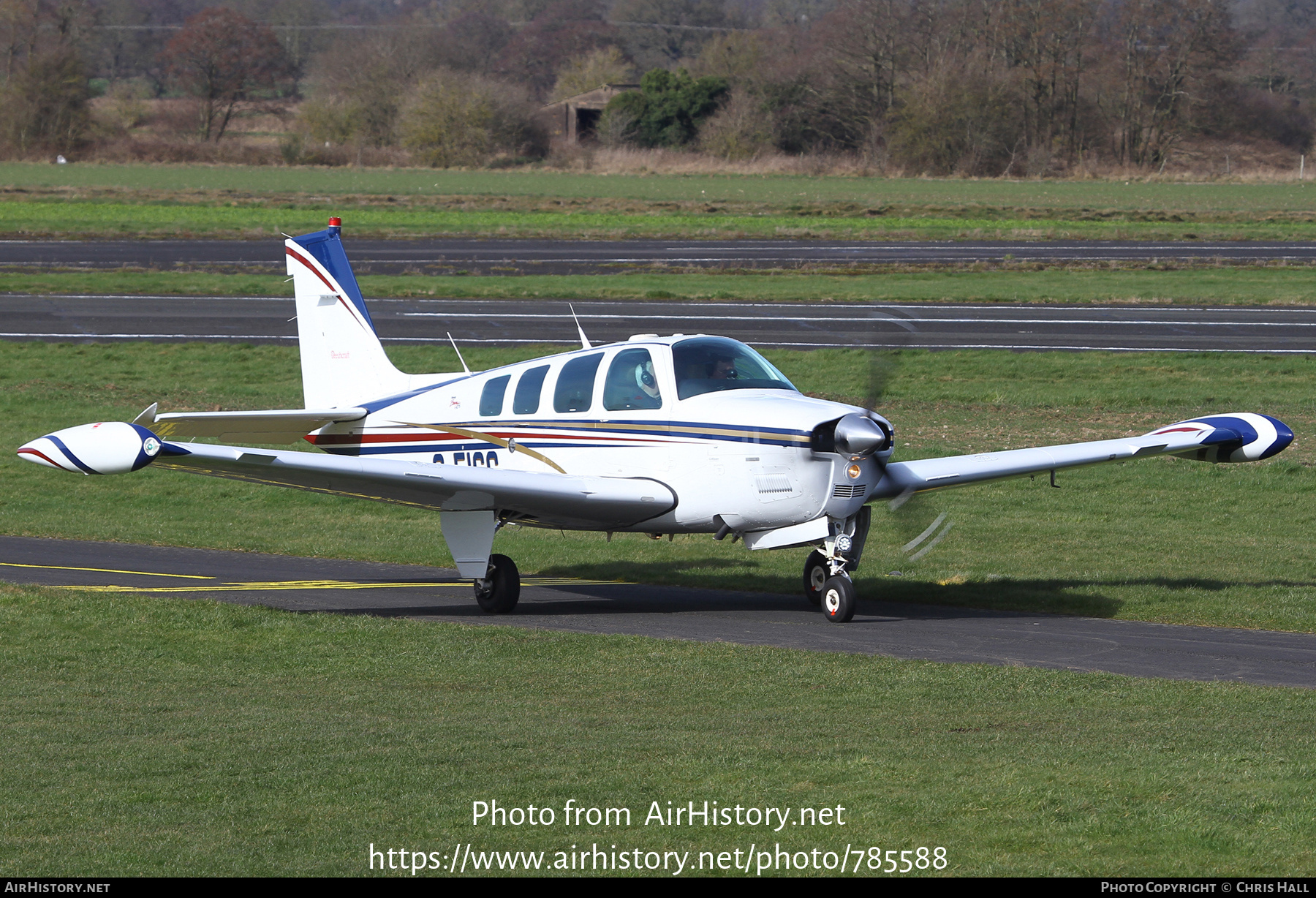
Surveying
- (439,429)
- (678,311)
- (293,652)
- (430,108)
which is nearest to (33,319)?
(678,311)

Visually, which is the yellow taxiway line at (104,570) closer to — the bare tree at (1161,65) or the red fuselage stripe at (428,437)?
the red fuselage stripe at (428,437)

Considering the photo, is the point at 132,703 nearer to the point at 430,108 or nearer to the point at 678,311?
the point at 678,311

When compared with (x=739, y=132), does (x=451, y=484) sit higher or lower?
lower

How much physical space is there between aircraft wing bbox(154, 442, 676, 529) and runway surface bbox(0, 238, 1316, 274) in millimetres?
31298

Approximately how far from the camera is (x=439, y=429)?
15.5 m

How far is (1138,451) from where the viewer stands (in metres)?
14.7

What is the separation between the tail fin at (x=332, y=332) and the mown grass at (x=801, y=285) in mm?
22004

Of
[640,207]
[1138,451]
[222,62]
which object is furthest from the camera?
[222,62]

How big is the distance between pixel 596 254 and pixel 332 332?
33498 mm

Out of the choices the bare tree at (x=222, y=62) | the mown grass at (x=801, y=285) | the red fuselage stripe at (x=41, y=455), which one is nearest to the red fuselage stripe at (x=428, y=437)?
the red fuselage stripe at (x=41, y=455)

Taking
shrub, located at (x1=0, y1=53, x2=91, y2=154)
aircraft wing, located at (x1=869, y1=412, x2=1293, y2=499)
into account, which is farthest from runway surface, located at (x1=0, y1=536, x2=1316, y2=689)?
shrub, located at (x1=0, y1=53, x2=91, y2=154)

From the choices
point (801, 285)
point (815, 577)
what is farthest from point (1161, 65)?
point (815, 577)

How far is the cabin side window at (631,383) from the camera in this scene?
45.5ft

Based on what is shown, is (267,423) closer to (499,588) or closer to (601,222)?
(499,588)
